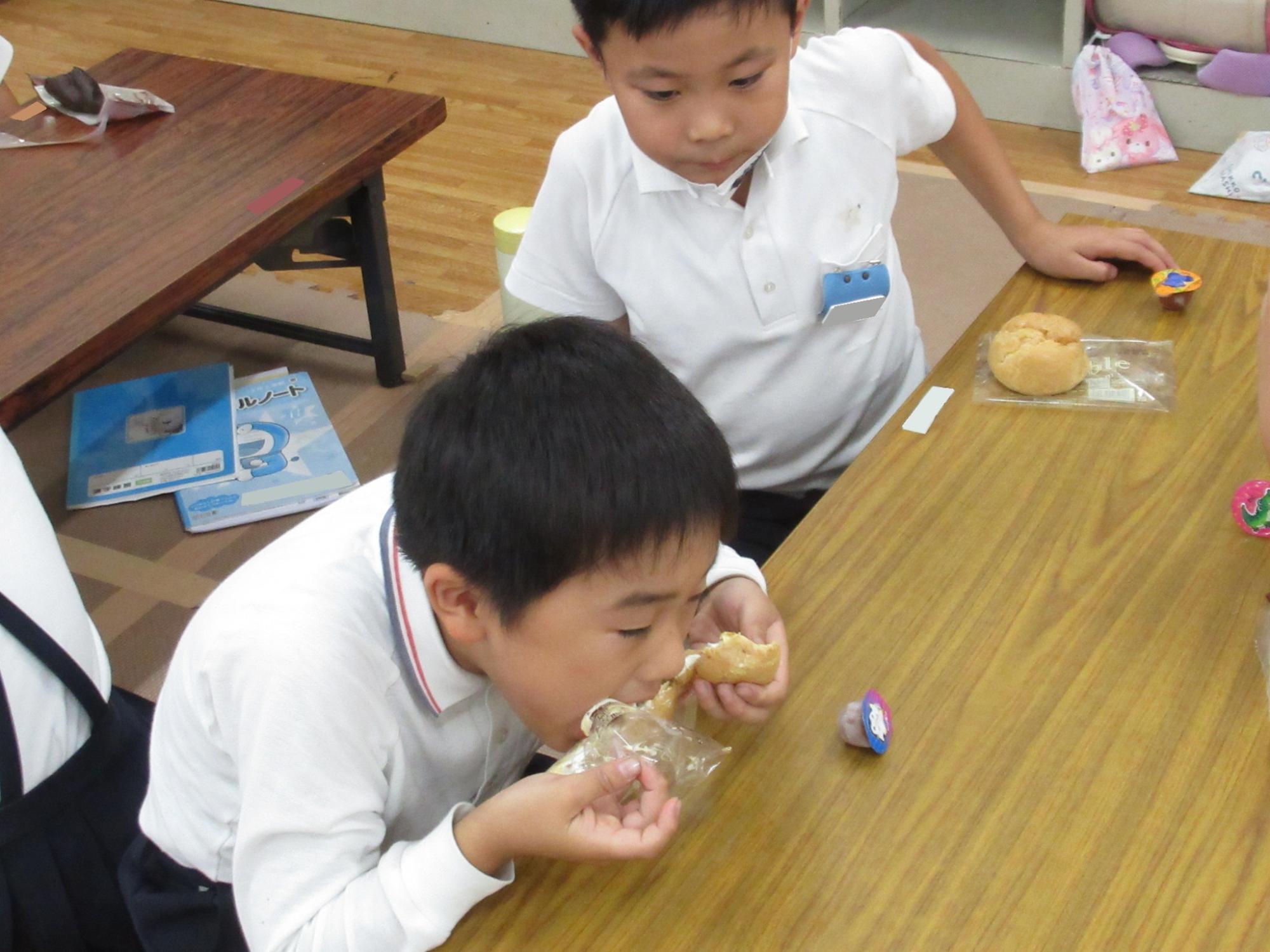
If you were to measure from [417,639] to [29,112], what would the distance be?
170 centimetres

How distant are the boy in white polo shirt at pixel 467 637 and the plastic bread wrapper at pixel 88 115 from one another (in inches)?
56.6

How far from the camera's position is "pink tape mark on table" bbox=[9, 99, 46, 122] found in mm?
2125

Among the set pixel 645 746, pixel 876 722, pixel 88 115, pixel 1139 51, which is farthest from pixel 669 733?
pixel 1139 51

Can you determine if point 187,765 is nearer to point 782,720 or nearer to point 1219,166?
point 782,720

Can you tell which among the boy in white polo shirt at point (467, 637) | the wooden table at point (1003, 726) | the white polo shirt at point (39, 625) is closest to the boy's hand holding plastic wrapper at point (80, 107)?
the white polo shirt at point (39, 625)

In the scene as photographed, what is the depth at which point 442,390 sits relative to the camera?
2.70 ft

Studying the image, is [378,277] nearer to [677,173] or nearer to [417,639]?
[677,173]

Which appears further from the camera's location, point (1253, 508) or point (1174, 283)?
point (1174, 283)

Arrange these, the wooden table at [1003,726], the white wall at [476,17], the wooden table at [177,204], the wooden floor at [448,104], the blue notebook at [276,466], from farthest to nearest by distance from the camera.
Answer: the white wall at [476,17] → the wooden floor at [448,104] → the blue notebook at [276,466] → the wooden table at [177,204] → the wooden table at [1003,726]

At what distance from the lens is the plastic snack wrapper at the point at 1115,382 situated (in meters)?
1.12

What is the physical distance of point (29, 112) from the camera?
Answer: 7.02 ft

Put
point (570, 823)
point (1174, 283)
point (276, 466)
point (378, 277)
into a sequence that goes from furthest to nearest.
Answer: point (378, 277) → point (276, 466) → point (1174, 283) → point (570, 823)

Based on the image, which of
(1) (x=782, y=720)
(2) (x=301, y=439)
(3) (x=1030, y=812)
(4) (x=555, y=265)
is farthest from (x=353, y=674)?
(2) (x=301, y=439)

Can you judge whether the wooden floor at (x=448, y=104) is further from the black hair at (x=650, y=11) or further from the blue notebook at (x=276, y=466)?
the black hair at (x=650, y=11)
